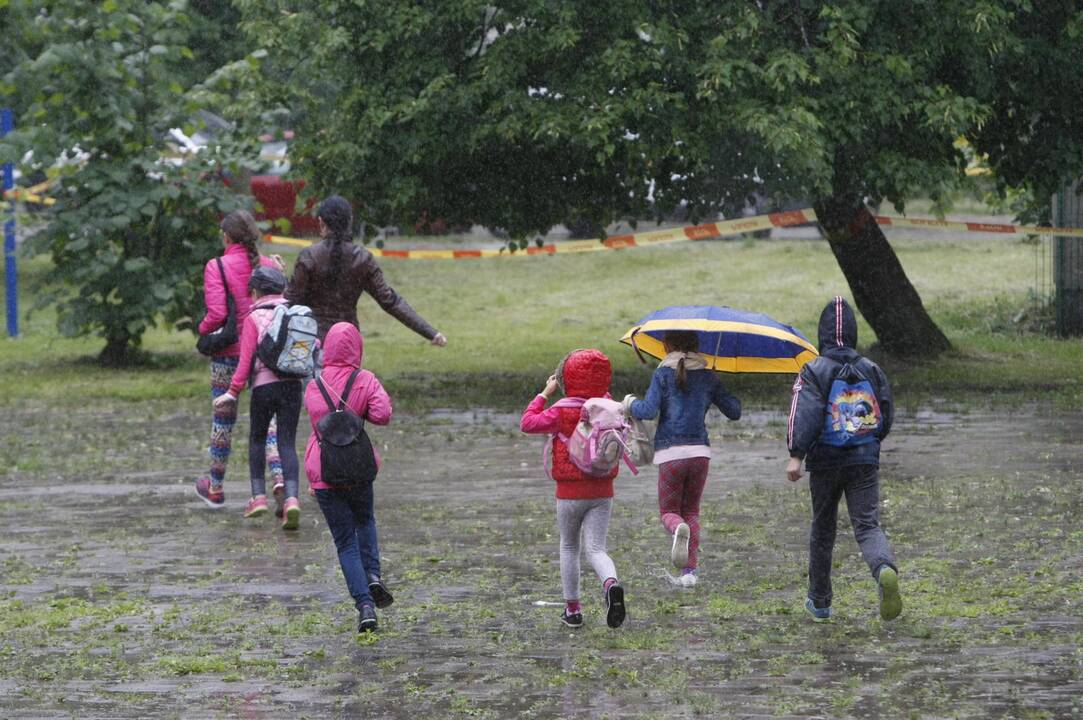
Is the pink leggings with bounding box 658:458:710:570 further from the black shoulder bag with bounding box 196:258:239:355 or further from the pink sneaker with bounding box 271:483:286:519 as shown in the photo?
the black shoulder bag with bounding box 196:258:239:355

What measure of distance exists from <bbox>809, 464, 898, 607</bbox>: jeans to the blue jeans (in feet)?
6.56

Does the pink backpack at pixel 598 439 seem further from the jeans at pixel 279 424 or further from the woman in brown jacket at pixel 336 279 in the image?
the jeans at pixel 279 424

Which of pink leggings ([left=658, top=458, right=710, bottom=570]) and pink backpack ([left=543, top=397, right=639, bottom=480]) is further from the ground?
pink backpack ([left=543, top=397, right=639, bottom=480])

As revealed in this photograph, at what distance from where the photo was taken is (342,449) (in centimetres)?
841

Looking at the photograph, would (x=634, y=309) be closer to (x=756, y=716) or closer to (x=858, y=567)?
(x=858, y=567)

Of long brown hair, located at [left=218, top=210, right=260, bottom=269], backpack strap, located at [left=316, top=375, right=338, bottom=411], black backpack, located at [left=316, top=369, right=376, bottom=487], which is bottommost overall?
black backpack, located at [left=316, top=369, right=376, bottom=487]

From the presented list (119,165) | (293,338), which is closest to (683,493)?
(293,338)

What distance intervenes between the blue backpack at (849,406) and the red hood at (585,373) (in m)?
1.01

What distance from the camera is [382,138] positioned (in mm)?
17641

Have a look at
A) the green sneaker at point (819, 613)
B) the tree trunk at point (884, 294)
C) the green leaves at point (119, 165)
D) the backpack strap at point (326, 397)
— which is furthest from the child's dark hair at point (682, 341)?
the green leaves at point (119, 165)

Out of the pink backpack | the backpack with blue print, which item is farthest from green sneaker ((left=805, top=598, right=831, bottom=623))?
the backpack with blue print

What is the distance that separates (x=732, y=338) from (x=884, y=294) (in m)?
10.7

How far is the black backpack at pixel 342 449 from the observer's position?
8.41m

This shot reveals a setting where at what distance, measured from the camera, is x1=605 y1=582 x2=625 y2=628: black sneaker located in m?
8.15
